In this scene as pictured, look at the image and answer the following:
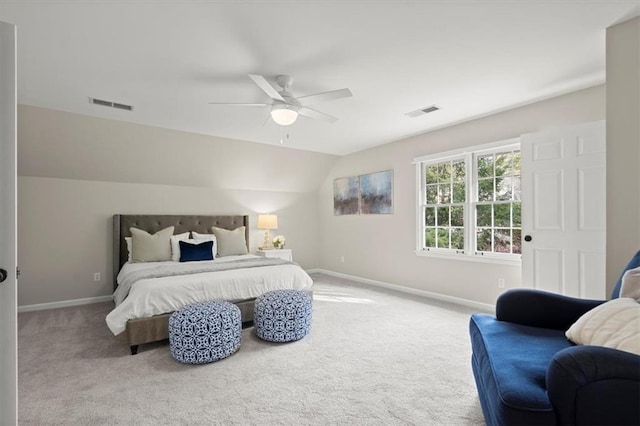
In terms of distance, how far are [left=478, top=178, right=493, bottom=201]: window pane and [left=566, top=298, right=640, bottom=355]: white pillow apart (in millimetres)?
2702

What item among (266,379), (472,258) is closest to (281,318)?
A: (266,379)

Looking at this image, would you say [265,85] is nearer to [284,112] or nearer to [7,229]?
[284,112]

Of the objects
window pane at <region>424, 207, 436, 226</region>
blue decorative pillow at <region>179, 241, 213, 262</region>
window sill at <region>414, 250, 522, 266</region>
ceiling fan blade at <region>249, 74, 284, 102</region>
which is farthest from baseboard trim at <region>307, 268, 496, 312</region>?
ceiling fan blade at <region>249, 74, 284, 102</region>

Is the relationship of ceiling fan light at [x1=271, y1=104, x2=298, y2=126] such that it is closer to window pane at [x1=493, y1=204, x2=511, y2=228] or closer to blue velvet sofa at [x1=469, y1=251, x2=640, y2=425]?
blue velvet sofa at [x1=469, y1=251, x2=640, y2=425]

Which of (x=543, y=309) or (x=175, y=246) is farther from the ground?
(x=175, y=246)

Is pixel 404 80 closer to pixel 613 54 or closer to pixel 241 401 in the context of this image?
pixel 613 54

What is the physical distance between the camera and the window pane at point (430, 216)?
470cm

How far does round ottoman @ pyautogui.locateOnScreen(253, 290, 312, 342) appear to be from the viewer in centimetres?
298

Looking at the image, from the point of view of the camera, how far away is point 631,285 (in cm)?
161

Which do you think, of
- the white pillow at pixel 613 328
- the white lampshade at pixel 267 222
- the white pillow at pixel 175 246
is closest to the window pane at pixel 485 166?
the white pillow at pixel 613 328

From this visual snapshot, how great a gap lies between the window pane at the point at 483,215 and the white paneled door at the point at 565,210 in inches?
25.2

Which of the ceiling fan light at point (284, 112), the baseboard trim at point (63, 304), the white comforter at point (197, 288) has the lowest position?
the baseboard trim at point (63, 304)

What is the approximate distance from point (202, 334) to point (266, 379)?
2.15 feet

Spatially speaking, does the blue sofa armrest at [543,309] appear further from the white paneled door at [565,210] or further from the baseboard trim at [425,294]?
the baseboard trim at [425,294]
